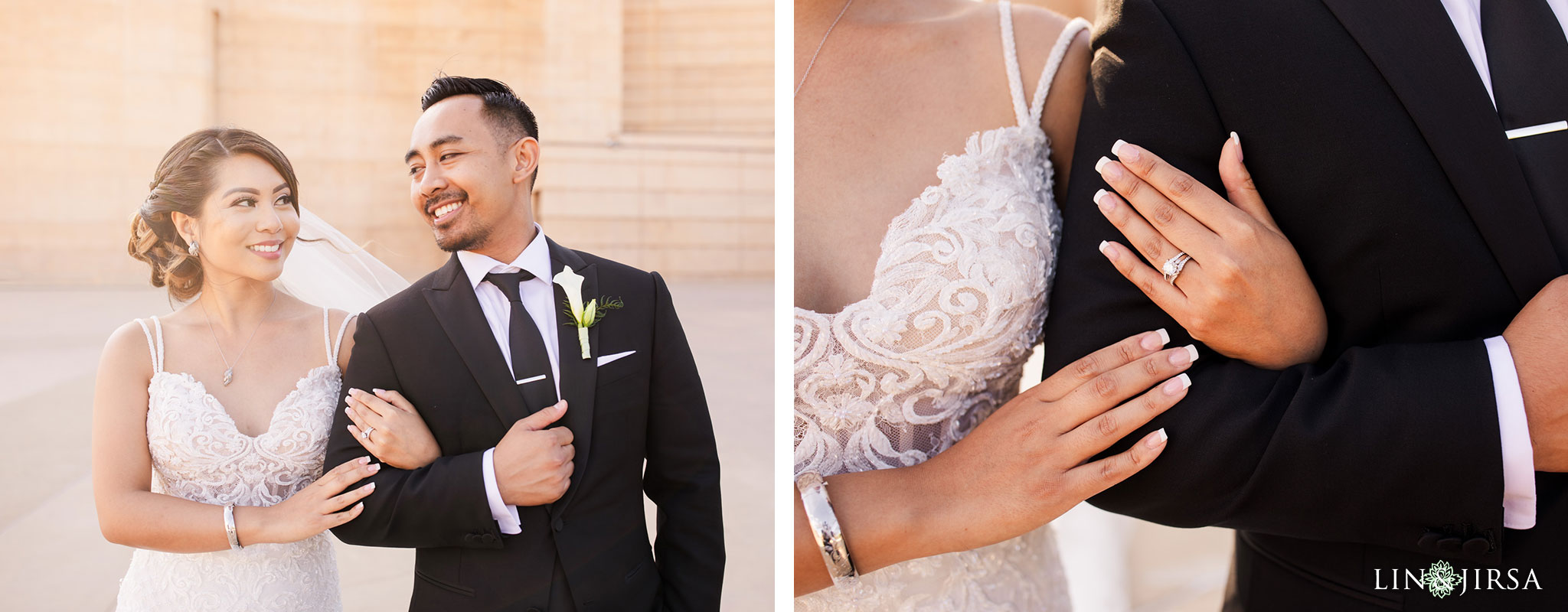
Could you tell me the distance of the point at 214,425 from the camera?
5.01ft

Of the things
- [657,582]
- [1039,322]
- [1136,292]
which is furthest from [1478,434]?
[657,582]

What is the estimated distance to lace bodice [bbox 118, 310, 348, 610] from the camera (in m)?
1.52

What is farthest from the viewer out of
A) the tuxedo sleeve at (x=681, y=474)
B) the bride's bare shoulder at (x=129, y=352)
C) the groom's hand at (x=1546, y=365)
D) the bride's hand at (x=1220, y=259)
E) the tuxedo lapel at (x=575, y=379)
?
the tuxedo sleeve at (x=681, y=474)

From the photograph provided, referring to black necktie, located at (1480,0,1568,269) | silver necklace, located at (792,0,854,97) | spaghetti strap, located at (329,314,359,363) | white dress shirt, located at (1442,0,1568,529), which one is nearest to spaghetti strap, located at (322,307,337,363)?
spaghetti strap, located at (329,314,359,363)

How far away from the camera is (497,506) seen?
1.56 m

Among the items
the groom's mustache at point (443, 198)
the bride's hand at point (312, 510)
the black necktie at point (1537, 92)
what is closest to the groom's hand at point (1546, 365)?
the black necktie at point (1537, 92)

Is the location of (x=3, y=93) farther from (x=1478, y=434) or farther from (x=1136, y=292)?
(x=1478, y=434)

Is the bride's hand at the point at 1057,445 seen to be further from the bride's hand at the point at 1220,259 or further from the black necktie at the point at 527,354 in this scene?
the black necktie at the point at 527,354

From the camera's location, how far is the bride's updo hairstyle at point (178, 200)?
1.52 meters

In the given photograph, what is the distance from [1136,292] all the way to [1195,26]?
450mm

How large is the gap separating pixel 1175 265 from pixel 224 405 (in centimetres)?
158

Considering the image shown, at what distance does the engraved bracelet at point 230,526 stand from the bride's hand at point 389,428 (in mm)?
247

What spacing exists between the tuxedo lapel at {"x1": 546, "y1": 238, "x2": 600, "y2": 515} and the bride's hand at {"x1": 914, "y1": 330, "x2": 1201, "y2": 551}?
600 mm

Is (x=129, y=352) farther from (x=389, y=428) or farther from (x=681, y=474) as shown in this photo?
(x=681, y=474)
